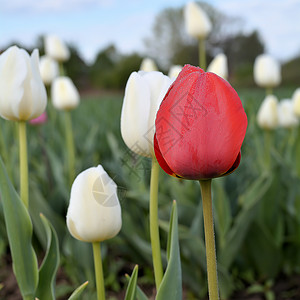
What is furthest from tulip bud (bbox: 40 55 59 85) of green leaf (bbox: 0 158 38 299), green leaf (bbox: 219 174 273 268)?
green leaf (bbox: 0 158 38 299)

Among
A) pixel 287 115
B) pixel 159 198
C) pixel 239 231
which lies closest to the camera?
pixel 239 231

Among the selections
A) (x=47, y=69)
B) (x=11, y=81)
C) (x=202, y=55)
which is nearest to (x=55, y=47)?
(x=47, y=69)

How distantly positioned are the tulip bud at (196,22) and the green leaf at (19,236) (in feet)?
5.44

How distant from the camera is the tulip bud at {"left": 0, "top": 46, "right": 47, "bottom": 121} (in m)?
0.69

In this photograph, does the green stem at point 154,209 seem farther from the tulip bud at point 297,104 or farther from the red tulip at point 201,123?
the tulip bud at point 297,104

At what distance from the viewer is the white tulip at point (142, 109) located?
0.57m

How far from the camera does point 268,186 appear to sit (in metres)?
1.47

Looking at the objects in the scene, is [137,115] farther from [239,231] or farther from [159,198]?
[159,198]

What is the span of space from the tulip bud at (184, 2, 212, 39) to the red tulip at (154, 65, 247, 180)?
1763 millimetres

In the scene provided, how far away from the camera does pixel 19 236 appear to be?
66cm

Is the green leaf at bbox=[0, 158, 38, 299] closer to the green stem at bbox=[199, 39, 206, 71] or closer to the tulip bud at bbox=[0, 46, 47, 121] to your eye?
the tulip bud at bbox=[0, 46, 47, 121]

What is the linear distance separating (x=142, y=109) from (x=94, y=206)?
0.16 metres

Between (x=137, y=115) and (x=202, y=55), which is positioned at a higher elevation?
(x=202, y=55)

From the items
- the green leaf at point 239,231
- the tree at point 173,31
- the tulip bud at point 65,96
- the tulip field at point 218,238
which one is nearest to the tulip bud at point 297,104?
the tulip field at point 218,238
